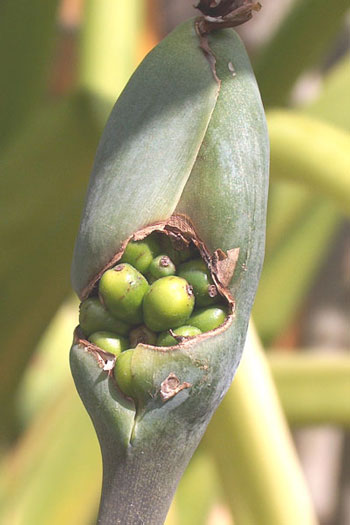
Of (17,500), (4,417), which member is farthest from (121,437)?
(4,417)

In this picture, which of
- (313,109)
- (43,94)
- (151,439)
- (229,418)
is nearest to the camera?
(151,439)

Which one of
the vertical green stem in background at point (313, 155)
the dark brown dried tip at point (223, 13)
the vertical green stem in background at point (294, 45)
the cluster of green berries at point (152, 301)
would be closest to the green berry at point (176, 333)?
the cluster of green berries at point (152, 301)

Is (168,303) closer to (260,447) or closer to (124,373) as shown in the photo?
(124,373)

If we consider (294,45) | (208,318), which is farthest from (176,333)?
(294,45)

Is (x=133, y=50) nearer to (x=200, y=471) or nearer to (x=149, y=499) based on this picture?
(x=200, y=471)

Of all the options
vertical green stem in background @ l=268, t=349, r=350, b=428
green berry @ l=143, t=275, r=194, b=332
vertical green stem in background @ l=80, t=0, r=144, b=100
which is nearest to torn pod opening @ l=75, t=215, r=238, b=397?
green berry @ l=143, t=275, r=194, b=332

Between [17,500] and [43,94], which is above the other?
[43,94]

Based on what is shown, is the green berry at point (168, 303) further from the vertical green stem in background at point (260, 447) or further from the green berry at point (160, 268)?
the vertical green stem in background at point (260, 447)

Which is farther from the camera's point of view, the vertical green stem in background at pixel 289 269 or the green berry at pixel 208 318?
the vertical green stem in background at pixel 289 269
